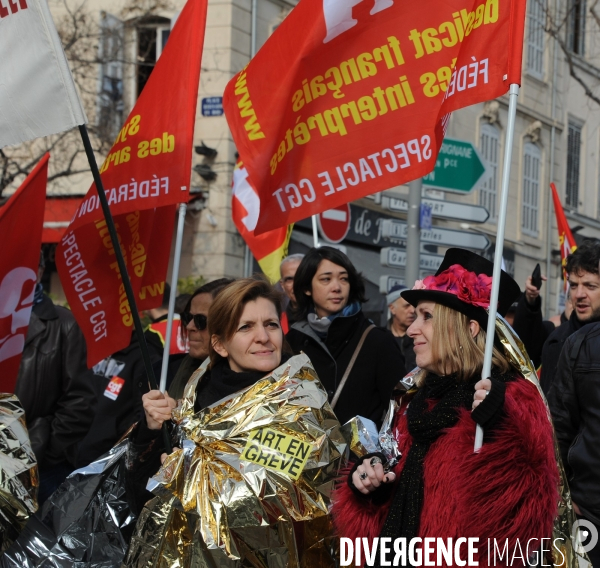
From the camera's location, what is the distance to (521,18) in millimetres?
4020

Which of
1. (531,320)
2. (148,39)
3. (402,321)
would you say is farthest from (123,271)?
(148,39)

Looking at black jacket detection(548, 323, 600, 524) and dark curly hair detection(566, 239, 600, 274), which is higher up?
dark curly hair detection(566, 239, 600, 274)

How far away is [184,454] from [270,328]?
0.66m

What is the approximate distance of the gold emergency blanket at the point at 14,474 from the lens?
4496 mm

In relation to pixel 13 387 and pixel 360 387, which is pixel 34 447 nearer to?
pixel 13 387

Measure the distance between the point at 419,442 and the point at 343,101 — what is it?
1.87m

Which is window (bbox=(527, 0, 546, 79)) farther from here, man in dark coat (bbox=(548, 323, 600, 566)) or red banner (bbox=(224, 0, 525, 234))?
man in dark coat (bbox=(548, 323, 600, 566))

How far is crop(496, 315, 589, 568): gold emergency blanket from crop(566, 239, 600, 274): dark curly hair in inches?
61.2

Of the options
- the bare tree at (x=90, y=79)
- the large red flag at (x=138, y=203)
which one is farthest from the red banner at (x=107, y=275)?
the bare tree at (x=90, y=79)

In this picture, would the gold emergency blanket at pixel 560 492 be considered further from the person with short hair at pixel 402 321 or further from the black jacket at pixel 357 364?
the person with short hair at pixel 402 321

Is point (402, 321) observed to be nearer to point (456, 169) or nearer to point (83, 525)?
point (456, 169)

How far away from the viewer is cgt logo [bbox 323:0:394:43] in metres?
4.80

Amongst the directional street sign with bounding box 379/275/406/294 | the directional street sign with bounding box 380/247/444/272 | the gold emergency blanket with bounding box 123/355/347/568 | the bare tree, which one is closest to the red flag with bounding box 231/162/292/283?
the directional street sign with bounding box 380/247/444/272

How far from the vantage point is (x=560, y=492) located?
345cm
